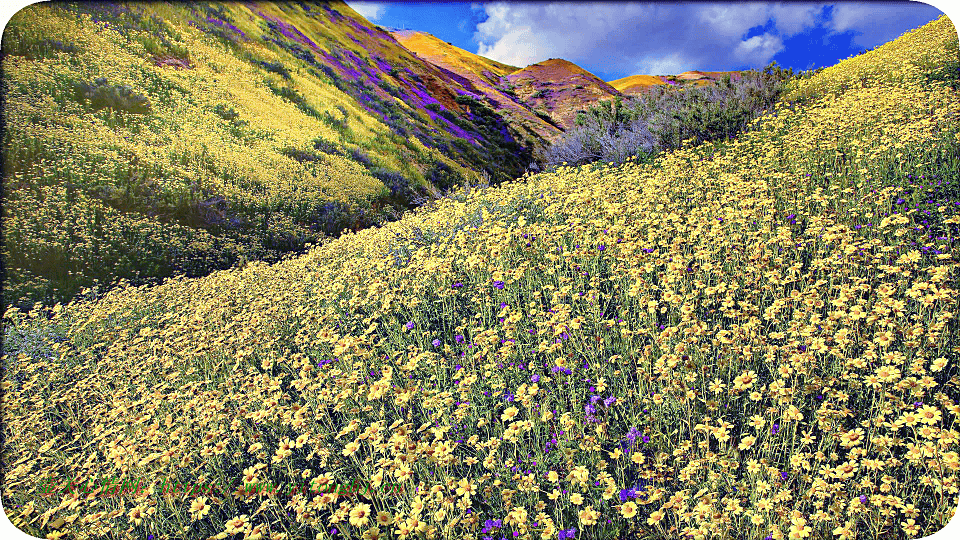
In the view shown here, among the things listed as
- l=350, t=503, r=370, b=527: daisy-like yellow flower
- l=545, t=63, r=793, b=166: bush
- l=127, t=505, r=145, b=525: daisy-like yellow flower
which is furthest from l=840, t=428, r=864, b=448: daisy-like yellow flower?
l=545, t=63, r=793, b=166: bush

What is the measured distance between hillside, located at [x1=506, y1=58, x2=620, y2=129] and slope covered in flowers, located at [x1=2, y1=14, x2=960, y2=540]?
30.6 ft

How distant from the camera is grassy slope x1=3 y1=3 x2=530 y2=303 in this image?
624cm

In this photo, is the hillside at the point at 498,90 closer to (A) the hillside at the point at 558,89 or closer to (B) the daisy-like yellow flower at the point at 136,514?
(A) the hillside at the point at 558,89

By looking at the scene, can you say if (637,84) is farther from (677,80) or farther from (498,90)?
(498,90)

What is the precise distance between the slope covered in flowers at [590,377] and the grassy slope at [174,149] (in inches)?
63.4

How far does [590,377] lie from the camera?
3.20m

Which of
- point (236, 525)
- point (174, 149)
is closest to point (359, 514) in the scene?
point (236, 525)

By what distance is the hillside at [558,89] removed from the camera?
1469 centimetres

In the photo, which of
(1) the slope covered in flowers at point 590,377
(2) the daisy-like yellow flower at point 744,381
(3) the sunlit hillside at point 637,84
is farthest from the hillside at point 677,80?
(2) the daisy-like yellow flower at point 744,381

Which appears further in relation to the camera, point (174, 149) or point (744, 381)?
point (174, 149)

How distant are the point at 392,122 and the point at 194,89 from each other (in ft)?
25.7

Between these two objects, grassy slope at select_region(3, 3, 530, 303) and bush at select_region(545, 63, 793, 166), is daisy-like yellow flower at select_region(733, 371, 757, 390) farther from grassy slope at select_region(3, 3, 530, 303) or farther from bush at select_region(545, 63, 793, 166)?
bush at select_region(545, 63, 793, 166)

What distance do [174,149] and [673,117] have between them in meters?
10.2

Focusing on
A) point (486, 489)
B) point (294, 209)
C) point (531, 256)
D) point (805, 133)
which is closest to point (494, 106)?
point (294, 209)
